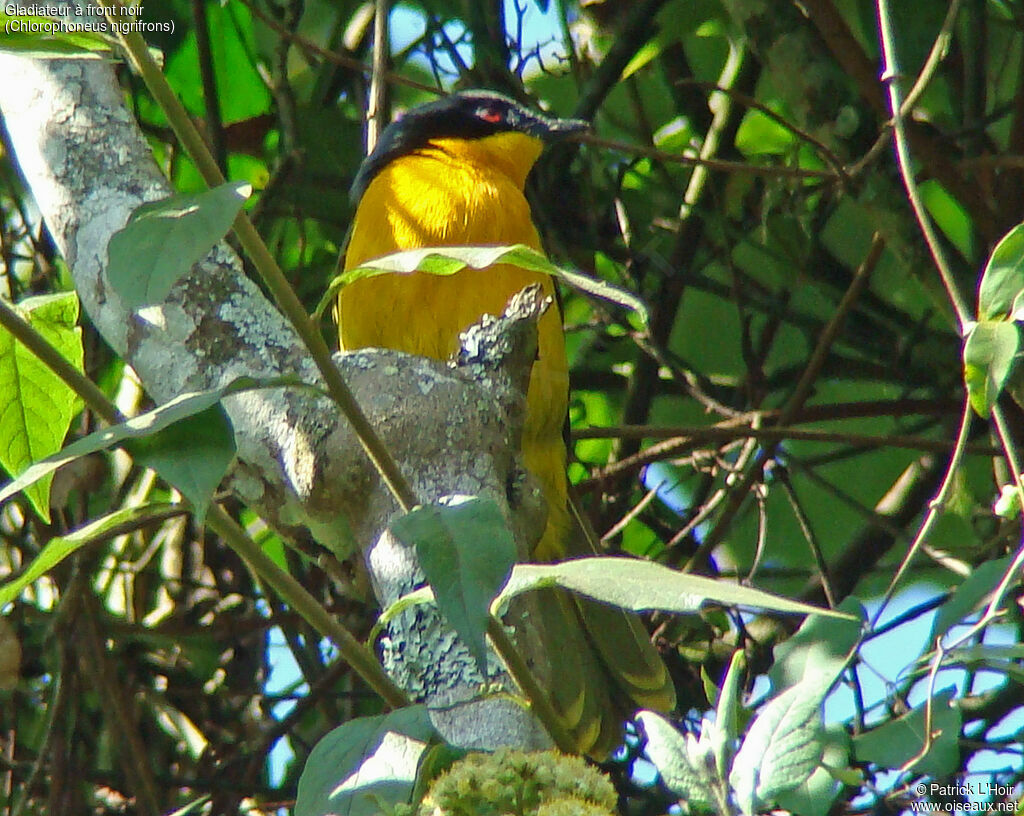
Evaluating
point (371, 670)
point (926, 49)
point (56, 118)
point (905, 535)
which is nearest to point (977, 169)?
point (926, 49)

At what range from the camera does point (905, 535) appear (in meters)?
3.09

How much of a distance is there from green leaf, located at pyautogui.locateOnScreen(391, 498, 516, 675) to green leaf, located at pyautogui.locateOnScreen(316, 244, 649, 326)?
180 mm

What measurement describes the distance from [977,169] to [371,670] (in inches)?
84.8

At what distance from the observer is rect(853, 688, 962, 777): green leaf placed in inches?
46.6

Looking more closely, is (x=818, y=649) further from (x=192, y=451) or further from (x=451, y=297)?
(x=451, y=297)

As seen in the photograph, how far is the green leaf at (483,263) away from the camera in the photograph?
100 cm

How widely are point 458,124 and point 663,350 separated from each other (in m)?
A: 0.86

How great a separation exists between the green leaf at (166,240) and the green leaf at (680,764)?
1.51 ft

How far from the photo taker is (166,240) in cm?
98

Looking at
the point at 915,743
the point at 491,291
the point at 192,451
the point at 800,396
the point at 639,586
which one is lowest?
the point at 800,396

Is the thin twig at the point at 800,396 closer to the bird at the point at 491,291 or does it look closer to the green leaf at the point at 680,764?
the bird at the point at 491,291

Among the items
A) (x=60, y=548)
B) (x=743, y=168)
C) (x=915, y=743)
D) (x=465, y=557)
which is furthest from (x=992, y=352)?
(x=743, y=168)

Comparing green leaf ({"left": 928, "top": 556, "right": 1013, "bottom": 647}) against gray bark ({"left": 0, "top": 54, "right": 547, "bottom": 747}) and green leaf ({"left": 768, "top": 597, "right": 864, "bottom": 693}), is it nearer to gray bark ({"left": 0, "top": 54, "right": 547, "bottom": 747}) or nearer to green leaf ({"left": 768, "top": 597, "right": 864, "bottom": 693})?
green leaf ({"left": 768, "top": 597, "right": 864, "bottom": 693})

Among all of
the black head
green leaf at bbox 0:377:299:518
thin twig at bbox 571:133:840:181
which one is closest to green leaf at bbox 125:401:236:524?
green leaf at bbox 0:377:299:518
